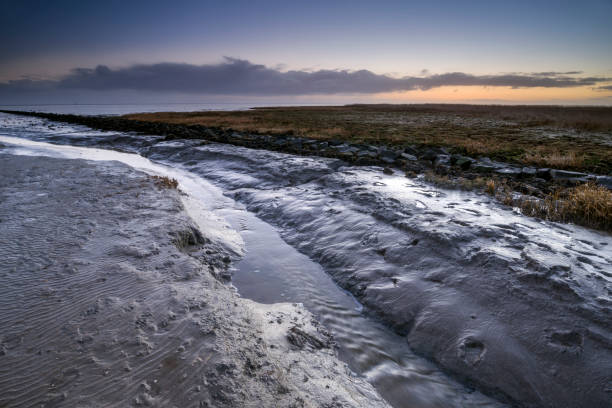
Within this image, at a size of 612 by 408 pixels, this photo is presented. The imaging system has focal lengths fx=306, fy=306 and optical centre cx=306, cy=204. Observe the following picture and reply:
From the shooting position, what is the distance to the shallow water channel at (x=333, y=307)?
348 centimetres

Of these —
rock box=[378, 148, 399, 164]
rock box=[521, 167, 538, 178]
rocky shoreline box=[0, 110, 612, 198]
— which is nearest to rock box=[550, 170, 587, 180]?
rocky shoreline box=[0, 110, 612, 198]

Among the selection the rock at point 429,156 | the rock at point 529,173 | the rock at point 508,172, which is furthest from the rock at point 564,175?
the rock at point 429,156

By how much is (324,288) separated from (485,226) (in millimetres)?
3749

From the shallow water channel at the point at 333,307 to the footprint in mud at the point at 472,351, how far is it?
35 centimetres

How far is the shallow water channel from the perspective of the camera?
348cm

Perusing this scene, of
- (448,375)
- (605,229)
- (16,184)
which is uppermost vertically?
(16,184)

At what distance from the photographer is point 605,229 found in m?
6.82

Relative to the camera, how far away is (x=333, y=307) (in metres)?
4.97

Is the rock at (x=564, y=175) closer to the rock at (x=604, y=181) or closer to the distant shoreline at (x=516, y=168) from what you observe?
the distant shoreline at (x=516, y=168)

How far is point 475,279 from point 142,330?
4.85 metres

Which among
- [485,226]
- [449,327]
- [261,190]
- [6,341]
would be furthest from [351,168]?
[6,341]

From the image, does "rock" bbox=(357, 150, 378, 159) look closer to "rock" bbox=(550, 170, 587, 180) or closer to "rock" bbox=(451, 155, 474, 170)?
"rock" bbox=(451, 155, 474, 170)

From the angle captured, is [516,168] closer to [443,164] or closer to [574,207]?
[443,164]

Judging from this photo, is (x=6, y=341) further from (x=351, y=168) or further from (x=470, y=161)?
(x=470, y=161)
